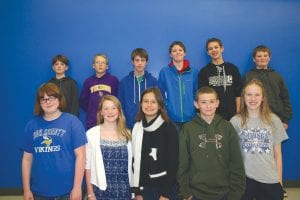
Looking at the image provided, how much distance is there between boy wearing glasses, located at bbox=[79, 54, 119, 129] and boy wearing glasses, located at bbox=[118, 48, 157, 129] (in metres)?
0.24

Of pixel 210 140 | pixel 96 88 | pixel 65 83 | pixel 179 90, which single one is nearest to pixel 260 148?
pixel 210 140

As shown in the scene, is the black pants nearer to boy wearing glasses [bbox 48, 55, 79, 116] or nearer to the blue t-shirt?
the blue t-shirt

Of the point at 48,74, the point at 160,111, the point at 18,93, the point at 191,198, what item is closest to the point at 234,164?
the point at 191,198

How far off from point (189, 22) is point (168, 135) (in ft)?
6.98

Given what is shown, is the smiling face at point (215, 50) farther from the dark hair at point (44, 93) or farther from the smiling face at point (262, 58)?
the dark hair at point (44, 93)

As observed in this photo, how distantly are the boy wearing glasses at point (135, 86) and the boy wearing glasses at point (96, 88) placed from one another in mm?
241

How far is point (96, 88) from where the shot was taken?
352cm

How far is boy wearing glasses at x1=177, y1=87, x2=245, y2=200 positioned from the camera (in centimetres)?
219

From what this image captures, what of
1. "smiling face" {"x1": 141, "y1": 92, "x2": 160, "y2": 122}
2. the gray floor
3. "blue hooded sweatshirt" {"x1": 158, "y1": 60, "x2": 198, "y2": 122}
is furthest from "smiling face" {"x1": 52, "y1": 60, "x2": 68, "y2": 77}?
the gray floor

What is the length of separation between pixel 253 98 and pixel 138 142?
3.73 ft

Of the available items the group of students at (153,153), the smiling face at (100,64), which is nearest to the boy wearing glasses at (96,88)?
the smiling face at (100,64)

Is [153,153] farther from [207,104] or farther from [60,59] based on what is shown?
[60,59]

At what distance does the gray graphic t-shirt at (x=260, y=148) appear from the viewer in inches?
92.0

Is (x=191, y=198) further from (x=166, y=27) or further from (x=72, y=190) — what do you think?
(x=166, y=27)
